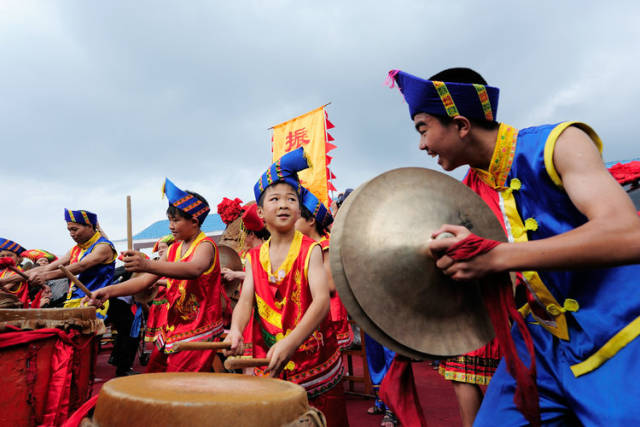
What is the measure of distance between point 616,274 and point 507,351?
40cm

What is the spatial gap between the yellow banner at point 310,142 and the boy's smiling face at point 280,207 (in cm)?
701

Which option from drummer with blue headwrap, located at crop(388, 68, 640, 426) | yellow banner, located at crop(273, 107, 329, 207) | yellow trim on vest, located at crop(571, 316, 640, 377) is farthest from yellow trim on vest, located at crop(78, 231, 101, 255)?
yellow trim on vest, located at crop(571, 316, 640, 377)

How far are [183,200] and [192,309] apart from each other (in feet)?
3.14

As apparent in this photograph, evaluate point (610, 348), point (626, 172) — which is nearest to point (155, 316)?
point (610, 348)

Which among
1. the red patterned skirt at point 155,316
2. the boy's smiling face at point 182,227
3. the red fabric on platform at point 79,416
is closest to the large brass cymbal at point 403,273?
the red fabric on platform at point 79,416

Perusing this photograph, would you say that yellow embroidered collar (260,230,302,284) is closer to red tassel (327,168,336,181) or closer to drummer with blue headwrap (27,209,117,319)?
drummer with blue headwrap (27,209,117,319)

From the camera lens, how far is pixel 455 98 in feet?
5.13

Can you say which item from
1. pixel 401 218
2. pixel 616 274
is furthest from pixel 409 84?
pixel 616 274

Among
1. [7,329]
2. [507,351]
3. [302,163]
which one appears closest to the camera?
[507,351]

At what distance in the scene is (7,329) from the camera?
8.06ft

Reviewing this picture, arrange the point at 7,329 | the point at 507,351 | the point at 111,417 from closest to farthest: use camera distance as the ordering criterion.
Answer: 1. the point at 111,417
2. the point at 507,351
3. the point at 7,329

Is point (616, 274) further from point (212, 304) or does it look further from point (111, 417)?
point (212, 304)

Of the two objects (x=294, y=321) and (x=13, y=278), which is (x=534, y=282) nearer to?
(x=294, y=321)

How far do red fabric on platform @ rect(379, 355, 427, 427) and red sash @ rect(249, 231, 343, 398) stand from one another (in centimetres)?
85
